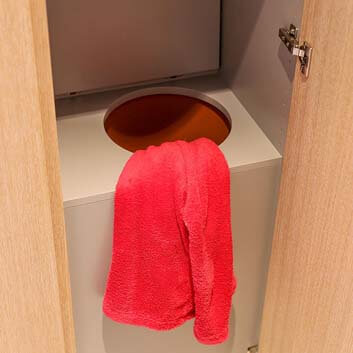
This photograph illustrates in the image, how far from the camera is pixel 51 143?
2.64 feet

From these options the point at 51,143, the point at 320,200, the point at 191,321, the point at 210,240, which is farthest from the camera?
the point at 191,321

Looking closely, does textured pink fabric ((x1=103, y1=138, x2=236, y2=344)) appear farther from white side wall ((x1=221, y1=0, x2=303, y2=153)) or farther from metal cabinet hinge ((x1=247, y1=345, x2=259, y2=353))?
metal cabinet hinge ((x1=247, y1=345, x2=259, y2=353))

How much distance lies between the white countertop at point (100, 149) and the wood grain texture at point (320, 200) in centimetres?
15

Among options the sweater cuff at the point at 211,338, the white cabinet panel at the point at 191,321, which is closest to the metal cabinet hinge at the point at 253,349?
the white cabinet panel at the point at 191,321

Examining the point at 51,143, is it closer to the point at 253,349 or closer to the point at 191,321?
the point at 191,321

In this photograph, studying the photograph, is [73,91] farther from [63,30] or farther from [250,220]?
[250,220]

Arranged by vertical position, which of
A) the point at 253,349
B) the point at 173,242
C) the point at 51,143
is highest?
→ the point at 51,143

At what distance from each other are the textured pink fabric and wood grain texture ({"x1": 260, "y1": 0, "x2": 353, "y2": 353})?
0.11 m

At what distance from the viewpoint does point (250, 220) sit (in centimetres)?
126

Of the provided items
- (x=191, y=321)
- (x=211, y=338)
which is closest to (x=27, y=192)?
(x=211, y=338)

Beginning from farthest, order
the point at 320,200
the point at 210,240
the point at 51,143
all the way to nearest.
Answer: the point at 210,240, the point at 320,200, the point at 51,143

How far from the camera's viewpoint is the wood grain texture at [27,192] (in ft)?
2.35

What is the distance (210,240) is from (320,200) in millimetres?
248

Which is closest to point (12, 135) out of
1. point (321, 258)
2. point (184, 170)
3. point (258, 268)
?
point (184, 170)
